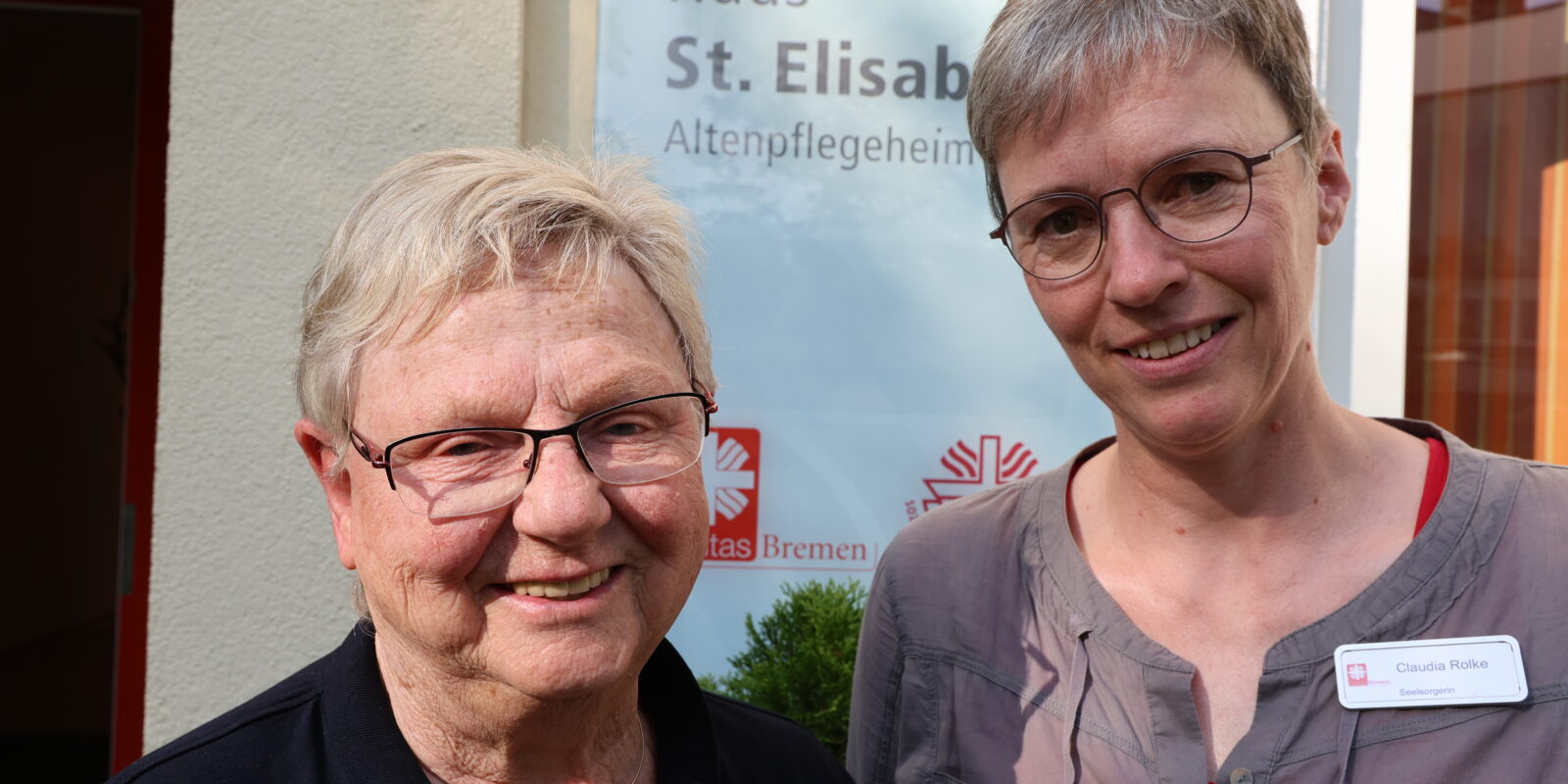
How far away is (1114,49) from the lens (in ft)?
5.60

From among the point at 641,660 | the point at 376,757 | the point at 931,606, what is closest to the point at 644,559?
the point at 641,660

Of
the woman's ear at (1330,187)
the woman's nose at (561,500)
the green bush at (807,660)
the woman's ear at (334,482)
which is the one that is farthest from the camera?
the green bush at (807,660)

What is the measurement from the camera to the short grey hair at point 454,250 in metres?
1.52

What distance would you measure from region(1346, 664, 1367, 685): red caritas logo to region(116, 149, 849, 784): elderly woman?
903 millimetres

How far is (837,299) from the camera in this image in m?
3.63

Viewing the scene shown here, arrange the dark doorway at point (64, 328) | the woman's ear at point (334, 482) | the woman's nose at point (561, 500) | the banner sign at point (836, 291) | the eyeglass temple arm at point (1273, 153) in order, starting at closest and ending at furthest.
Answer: the woman's nose at point (561, 500)
the woman's ear at point (334, 482)
the eyeglass temple arm at point (1273, 153)
the banner sign at point (836, 291)
the dark doorway at point (64, 328)

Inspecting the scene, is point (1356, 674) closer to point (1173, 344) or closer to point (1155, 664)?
point (1155, 664)

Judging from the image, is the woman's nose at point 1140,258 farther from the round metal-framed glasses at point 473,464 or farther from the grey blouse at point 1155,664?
the round metal-framed glasses at point 473,464

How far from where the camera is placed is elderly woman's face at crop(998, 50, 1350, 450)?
5.59 feet

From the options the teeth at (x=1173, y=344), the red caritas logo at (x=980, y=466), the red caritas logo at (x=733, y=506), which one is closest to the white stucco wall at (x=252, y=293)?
the red caritas logo at (x=733, y=506)

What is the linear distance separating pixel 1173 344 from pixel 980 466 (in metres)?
1.94

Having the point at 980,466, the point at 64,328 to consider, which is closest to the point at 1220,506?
the point at 980,466

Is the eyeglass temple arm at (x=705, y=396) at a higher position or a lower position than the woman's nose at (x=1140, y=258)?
lower

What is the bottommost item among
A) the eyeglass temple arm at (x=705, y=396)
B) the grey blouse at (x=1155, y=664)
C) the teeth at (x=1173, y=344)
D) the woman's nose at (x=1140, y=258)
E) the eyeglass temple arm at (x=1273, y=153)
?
the grey blouse at (x=1155, y=664)
